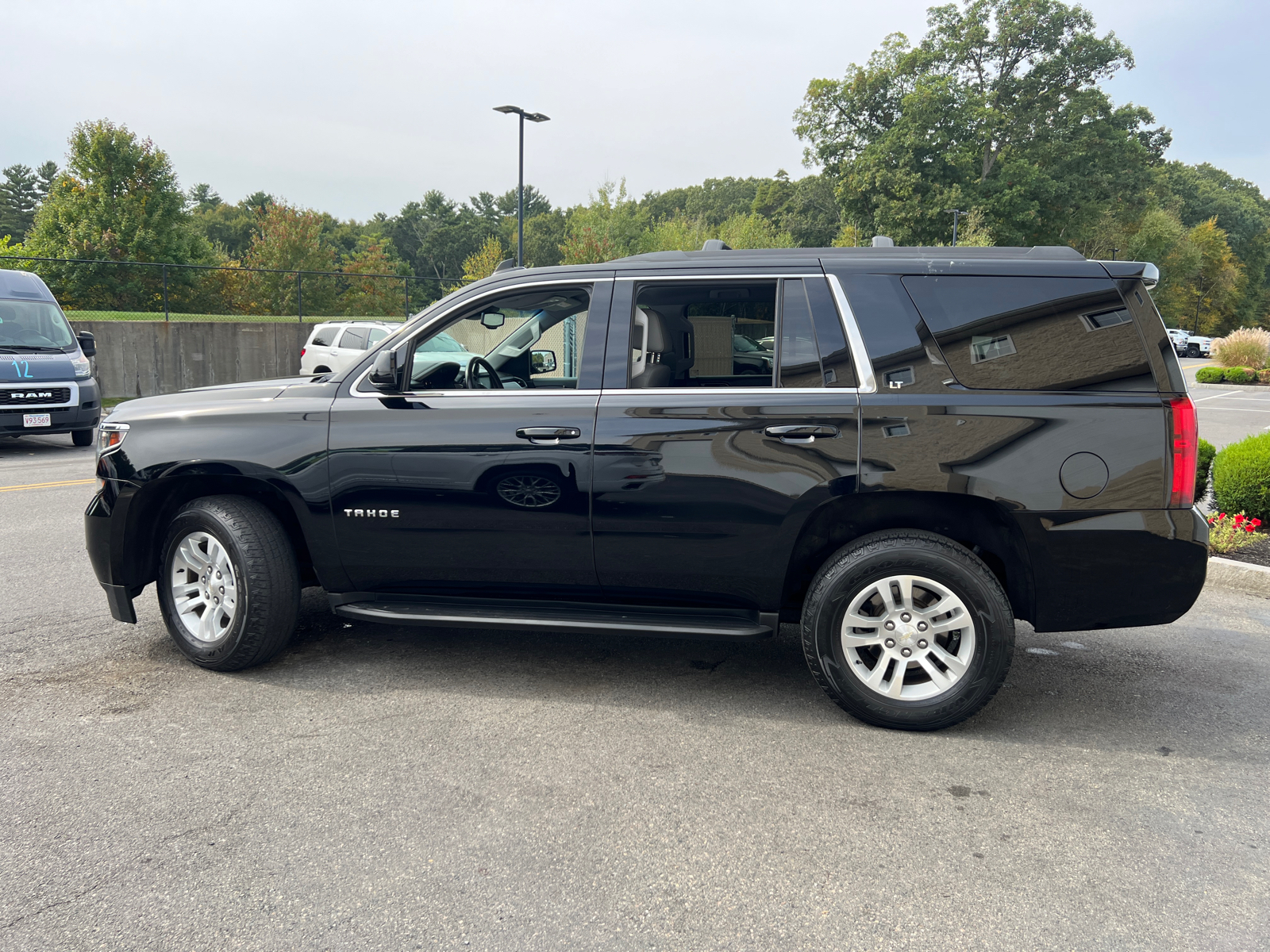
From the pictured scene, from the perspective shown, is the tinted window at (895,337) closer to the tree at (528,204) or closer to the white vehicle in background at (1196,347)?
the white vehicle in background at (1196,347)

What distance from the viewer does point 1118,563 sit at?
142 inches

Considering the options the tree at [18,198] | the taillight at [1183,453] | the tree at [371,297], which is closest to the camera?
the taillight at [1183,453]

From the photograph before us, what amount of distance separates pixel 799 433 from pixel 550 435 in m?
1.07

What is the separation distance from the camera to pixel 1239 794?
324 cm

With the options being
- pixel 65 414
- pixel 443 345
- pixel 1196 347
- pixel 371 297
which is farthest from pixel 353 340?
pixel 1196 347

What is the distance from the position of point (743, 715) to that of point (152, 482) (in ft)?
9.79

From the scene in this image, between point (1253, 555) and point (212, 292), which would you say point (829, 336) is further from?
point (212, 292)

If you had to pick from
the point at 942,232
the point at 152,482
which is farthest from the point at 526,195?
the point at 152,482

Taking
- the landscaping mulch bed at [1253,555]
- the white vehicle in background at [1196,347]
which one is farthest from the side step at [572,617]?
the white vehicle in background at [1196,347]

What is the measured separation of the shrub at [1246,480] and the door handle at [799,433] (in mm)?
5327

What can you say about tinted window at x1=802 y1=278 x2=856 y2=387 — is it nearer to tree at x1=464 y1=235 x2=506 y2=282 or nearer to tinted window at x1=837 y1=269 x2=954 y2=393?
tinted window at x1=837 y1=269 x2=954 y2=393

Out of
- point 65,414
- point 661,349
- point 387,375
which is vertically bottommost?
point 65,414

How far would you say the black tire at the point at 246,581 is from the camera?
4.15 m

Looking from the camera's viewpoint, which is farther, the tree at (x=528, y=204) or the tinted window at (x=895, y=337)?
the tree at (x=528, y=204)
